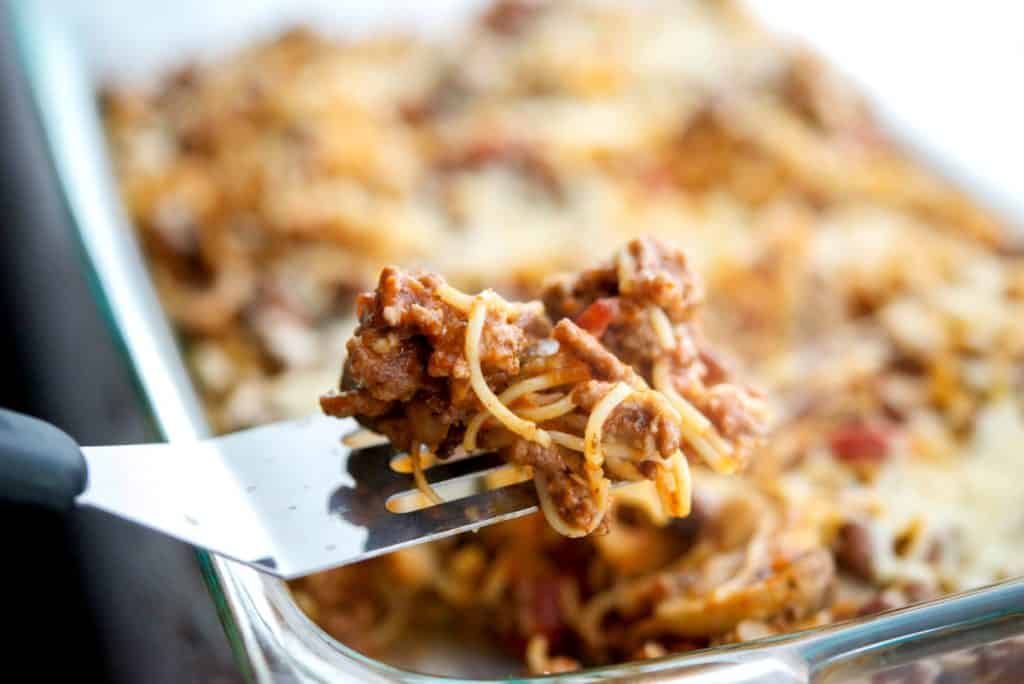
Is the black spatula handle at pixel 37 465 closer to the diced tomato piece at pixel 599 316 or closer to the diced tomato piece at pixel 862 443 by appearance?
the diced tomato piece at pixel 599 316

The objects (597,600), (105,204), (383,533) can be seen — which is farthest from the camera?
Answer: (105,204)

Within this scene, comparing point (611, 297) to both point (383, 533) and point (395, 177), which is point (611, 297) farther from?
point (395, 177)

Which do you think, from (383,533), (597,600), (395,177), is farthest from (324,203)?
(383,533)

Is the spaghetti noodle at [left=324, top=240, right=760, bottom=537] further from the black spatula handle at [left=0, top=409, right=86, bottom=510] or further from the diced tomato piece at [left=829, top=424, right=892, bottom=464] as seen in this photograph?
the diced tomato piece at [left=829, top=424, right=892, bottom=464]

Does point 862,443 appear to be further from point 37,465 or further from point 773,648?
point 37,465

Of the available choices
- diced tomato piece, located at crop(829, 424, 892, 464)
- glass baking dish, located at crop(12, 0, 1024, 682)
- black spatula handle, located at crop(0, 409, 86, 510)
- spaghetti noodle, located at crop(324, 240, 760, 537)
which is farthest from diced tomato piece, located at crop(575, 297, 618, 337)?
diced tomato piece, located at crop(829, 424, 892, 464)

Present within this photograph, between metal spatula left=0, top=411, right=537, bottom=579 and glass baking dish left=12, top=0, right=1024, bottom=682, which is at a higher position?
metal spatula left=0, top=411, right=537, bottom=579
